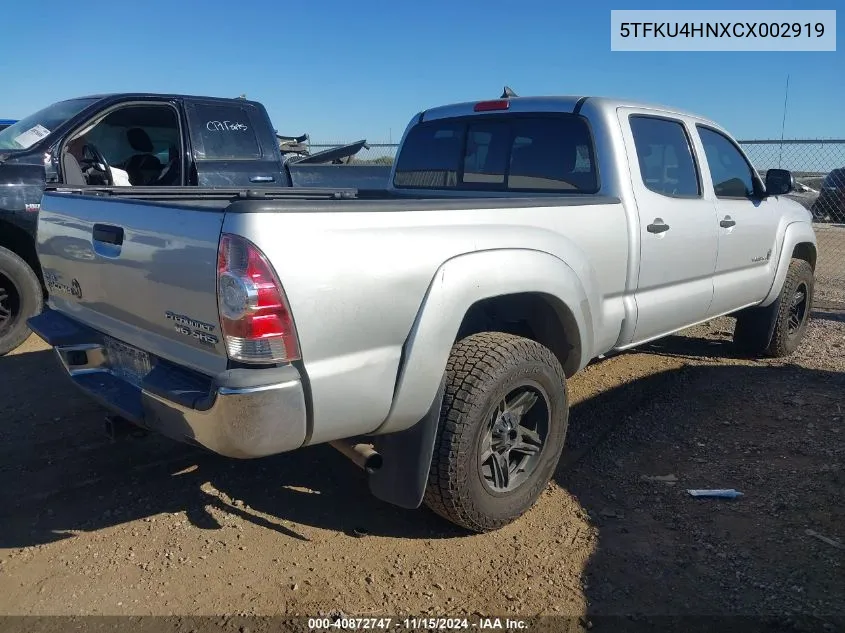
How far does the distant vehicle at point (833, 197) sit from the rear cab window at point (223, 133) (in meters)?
12.6

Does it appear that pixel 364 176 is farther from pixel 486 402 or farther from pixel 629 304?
pixel 486 402

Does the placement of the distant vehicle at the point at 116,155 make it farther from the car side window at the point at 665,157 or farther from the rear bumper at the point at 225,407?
the car side window at the point at 665,157

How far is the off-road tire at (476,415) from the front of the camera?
107 inches

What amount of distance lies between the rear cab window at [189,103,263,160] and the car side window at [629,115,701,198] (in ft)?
11.8

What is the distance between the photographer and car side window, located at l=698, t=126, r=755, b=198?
4.56m

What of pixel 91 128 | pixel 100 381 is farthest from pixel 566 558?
pixel 91 128

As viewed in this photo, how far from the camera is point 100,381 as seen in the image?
2863mm

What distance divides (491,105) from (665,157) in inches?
42.4

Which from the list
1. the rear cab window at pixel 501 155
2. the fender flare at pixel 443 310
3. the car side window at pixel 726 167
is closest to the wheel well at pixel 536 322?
the fender flare at pixel 443 310

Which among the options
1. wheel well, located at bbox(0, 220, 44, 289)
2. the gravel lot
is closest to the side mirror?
the gravel lot

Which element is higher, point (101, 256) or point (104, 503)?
point (101, 256)

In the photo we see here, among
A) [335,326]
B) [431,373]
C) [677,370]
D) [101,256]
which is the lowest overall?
[677,370]

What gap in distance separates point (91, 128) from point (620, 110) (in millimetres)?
4174

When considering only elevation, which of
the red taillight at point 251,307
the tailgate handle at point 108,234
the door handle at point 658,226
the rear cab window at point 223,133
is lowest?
the door handle at point 658,226
